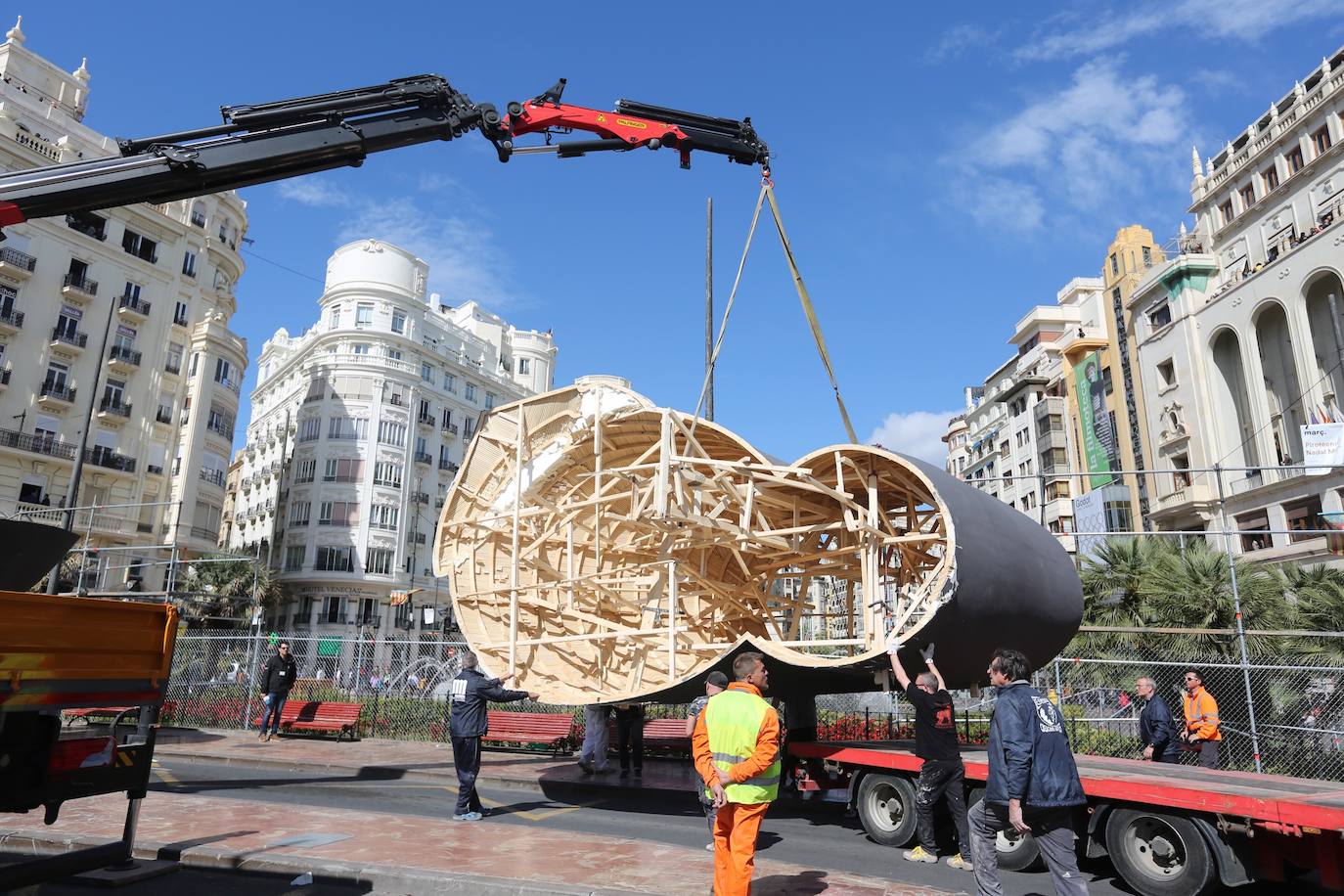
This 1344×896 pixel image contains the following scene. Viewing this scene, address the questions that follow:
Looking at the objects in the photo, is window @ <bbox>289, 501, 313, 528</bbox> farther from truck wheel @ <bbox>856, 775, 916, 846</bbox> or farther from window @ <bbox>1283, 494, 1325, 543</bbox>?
window @ <bbox>1283, 494, 1325, 543</bbox>

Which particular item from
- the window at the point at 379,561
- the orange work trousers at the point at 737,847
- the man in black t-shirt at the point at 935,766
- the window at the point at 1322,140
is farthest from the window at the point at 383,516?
the window at the point at 1322,140

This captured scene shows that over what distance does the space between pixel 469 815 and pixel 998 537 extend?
7427 mm

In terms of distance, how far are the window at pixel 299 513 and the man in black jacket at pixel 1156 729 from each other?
51.7 meters

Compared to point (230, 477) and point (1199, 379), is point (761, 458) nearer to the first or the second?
point (1199, 379)

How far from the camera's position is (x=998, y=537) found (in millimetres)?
11211

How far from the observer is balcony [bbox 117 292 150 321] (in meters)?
43.8

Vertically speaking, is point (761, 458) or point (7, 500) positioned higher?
point (7, 500)

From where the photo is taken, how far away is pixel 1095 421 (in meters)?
58.1

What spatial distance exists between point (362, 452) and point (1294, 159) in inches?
2096

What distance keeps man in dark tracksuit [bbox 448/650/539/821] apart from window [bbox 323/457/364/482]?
4827 cm

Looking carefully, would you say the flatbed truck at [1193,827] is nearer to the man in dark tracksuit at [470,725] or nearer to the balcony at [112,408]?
the man in dark tracksuit at [470,725]

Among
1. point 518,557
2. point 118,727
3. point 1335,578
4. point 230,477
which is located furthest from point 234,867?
point 230,477

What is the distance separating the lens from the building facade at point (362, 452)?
178 ft

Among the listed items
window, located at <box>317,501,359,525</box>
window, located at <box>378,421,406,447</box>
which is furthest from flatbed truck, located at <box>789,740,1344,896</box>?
window, located at <box>378,421,406,447</box>
